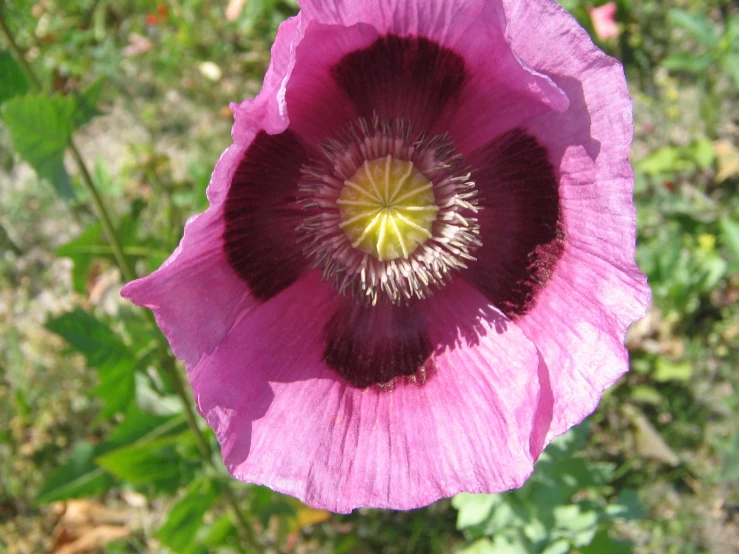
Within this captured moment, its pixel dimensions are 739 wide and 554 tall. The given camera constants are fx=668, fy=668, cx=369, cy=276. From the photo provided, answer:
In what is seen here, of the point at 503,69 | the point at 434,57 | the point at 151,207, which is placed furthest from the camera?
the point at 151,207

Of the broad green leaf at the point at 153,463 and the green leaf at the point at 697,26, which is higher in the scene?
the green leaf at the point at 697,26

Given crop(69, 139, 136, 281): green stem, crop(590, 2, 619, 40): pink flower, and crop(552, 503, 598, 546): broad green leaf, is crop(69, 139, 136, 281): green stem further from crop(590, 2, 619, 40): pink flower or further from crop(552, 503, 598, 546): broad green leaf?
crop(590, 2, 619, 40): pink flower

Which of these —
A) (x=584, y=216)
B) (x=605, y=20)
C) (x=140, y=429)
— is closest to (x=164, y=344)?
(x=140, y=429)

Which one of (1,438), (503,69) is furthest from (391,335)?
(1,438)

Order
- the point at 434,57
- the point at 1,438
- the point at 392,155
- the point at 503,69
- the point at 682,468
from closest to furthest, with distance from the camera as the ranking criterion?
1. the point at 503,69
2. the point at 434,57
3. the point at 392,155
4. the point at 682,468
5. the point at 1,438

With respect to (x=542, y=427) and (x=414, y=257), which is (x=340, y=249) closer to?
(x=414, y=257)

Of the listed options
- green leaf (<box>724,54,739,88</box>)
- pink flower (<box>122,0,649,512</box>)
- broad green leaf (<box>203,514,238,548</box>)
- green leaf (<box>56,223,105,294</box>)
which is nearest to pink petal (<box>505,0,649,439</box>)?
pink flower (<box>122,0,649,512</box>)

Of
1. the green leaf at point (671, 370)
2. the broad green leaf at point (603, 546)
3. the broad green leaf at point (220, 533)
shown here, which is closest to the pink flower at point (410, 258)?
the broad green leaf at point (220, 533)

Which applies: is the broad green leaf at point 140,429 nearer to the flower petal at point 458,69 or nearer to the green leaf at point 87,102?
the green leaf at point 87,102
